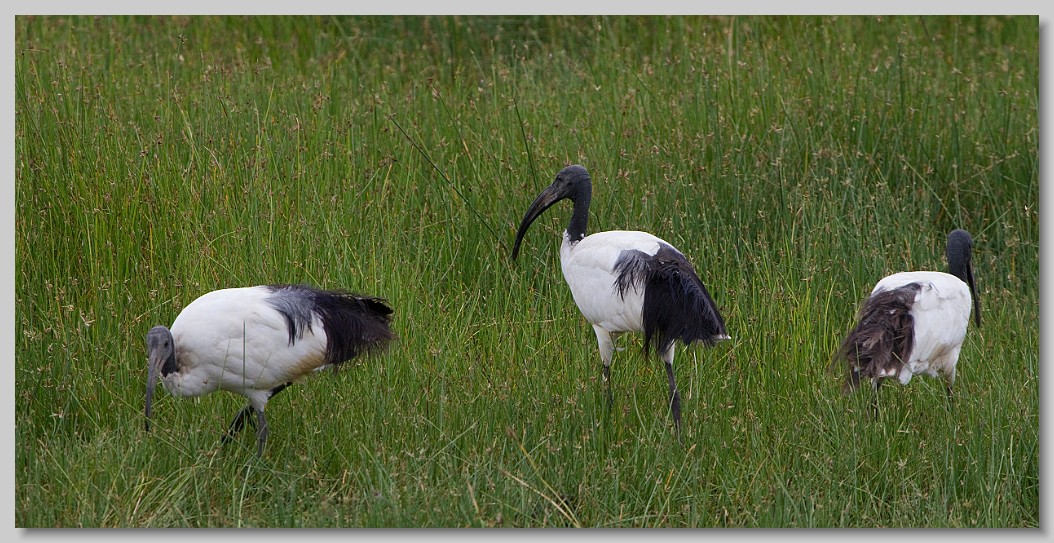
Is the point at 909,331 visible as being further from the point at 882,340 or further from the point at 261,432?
the point at 261,432

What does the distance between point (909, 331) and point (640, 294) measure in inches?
40.1

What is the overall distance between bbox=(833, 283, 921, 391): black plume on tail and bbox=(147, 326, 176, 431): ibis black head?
2.45 m

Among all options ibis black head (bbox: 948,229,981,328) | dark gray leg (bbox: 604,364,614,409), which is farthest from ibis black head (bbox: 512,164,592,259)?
ibis black head (bbox: 948,229,981,328)

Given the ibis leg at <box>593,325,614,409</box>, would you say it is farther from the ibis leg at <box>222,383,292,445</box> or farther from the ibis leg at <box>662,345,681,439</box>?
the ibis leg at <box>222,383,292,445</box>

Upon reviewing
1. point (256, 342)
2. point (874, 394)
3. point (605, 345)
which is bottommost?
point (874, 394)

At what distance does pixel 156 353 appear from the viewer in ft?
13.6

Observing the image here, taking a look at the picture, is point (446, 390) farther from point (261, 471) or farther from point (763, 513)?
point (763, 513)

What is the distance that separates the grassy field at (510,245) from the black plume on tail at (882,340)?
138 millimetres

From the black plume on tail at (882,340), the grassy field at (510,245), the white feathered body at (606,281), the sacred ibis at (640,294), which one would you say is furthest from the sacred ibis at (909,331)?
the white feathered body at (606,281)

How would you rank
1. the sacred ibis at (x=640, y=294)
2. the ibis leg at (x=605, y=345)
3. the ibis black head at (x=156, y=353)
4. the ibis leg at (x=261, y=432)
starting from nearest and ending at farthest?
the ibis black head at (x=156, y=353)
the ibis leg at (x=261, y=432)
the sacred ibis at (x=640, y=294)
the ibis leg at (x=605, y=345)

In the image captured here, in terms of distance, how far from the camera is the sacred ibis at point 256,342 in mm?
4273

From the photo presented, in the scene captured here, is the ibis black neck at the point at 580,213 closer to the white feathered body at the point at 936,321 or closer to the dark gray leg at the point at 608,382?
the dark gray leg at the point at 608,382

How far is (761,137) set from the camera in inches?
252

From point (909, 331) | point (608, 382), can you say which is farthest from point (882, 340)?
point (608, 382)
